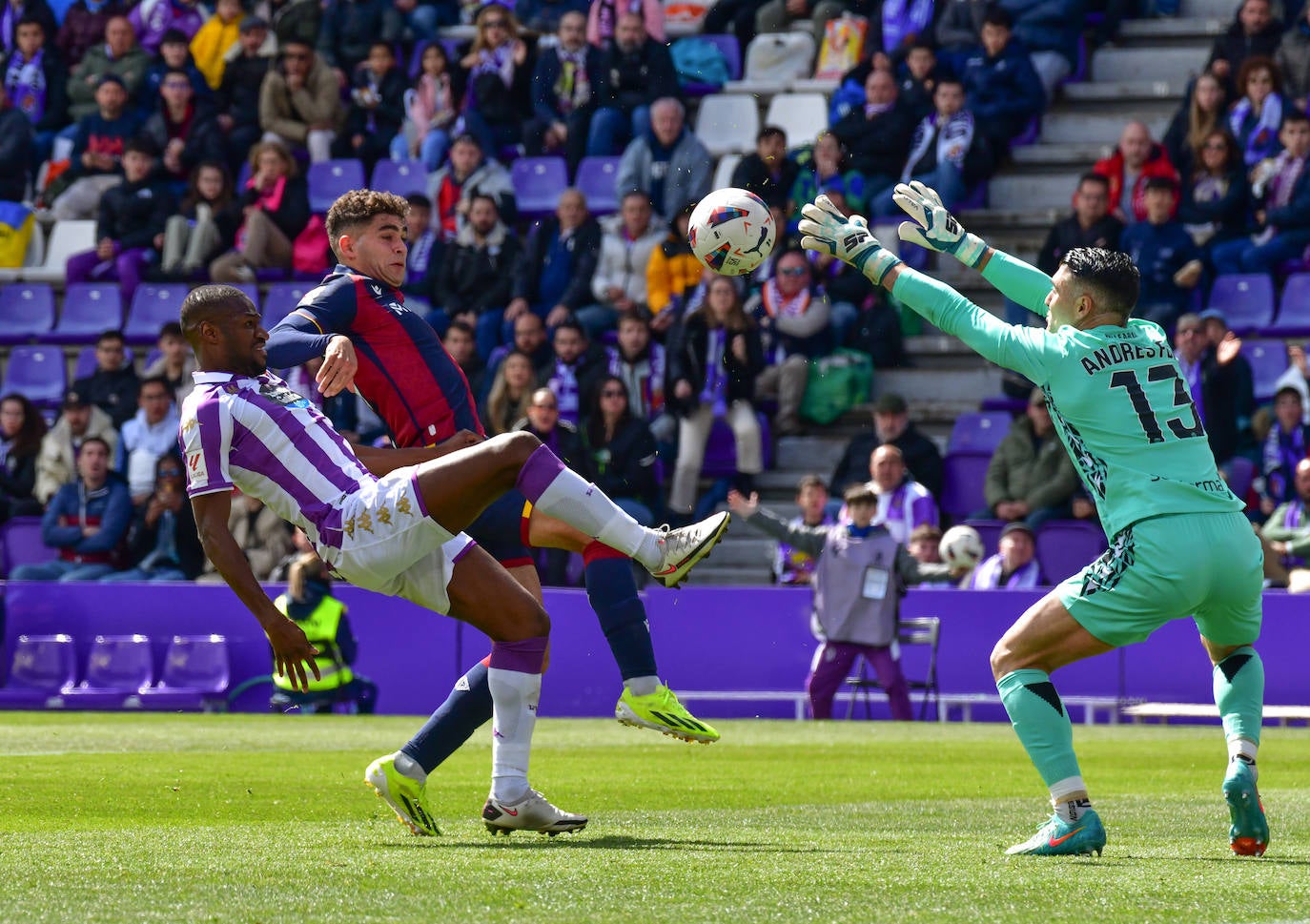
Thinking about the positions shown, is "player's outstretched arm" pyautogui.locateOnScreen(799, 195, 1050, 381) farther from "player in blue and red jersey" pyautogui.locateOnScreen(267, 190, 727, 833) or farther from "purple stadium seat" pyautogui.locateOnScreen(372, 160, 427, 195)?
"purple stadium seat" pyautogui.locateOnScreen(372, 160, 427, 195)

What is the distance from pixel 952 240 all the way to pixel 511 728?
2.40 m

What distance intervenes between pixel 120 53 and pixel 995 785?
1734cm

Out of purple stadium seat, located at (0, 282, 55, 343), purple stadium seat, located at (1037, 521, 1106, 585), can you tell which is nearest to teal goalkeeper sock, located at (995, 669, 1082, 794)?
purple stadium seat, located at (1037, 521, 1106, 585)

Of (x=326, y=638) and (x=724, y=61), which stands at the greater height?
(x=724, y=61)

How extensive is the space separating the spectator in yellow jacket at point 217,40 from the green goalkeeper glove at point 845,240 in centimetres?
1726

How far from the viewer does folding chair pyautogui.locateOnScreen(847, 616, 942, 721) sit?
15.6 metres

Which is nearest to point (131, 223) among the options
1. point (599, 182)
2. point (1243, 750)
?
point (599, 182)

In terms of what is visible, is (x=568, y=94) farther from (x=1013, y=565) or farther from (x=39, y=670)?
(x=39, y=670)

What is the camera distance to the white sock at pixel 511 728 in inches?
265

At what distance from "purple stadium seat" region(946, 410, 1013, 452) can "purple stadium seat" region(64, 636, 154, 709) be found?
286 inches

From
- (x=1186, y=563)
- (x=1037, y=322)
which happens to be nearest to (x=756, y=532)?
(x=1037, y=322)

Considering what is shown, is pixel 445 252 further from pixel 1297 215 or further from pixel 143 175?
pixel 1297 215

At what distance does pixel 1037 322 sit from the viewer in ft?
60.4

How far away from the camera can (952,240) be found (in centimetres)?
733
